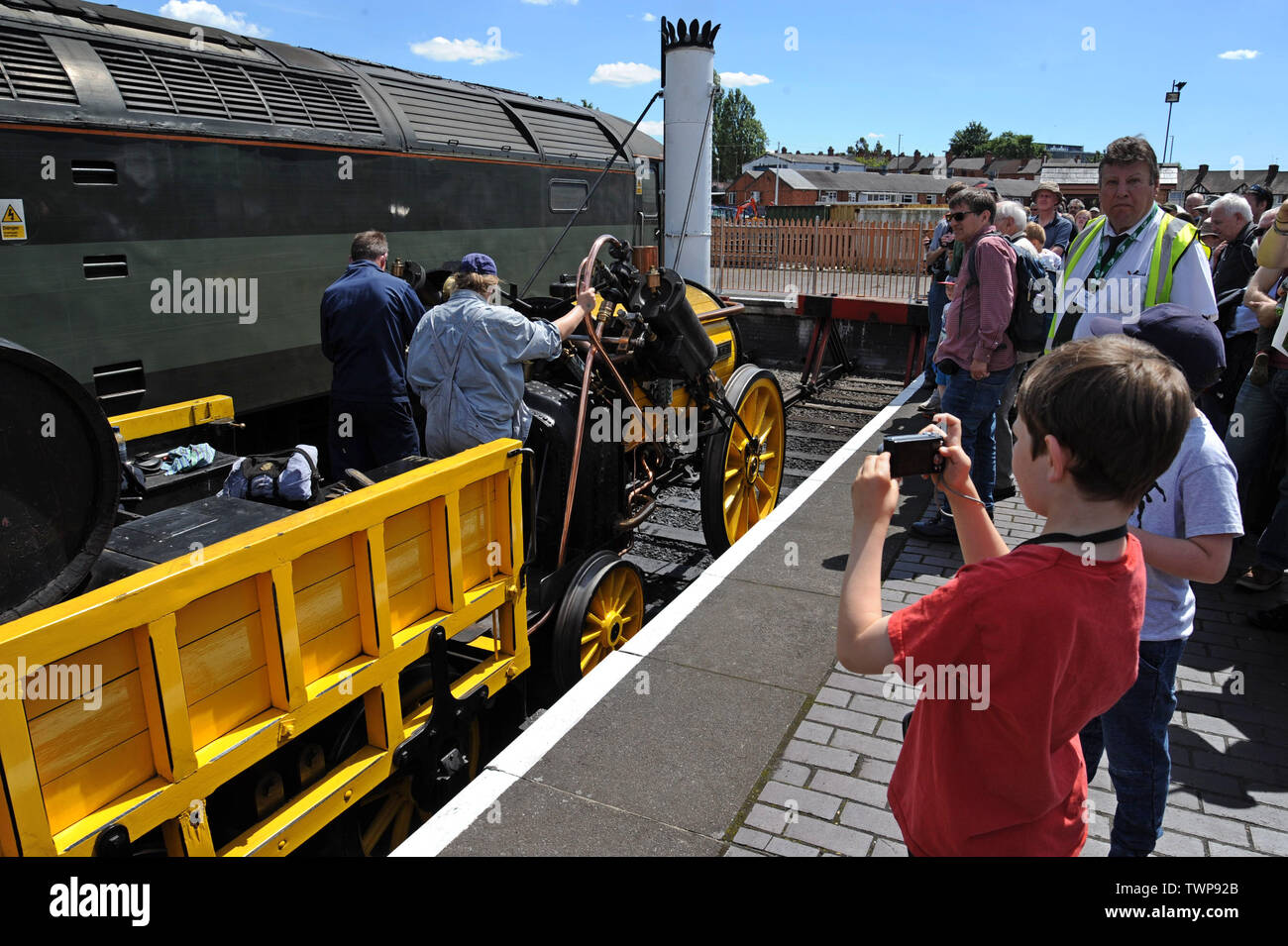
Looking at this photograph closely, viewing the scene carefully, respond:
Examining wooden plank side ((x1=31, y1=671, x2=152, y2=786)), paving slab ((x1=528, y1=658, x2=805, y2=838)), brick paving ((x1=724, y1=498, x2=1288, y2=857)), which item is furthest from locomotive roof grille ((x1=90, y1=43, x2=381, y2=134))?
brick paving ((x1=724, y1=498, x2=1288, y2=857))

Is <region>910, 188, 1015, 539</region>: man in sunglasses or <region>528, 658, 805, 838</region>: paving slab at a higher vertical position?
<region>910, 188, 1015, 539</region>: man in sunglasses

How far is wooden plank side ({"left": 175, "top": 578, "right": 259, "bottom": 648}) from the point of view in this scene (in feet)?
7.12

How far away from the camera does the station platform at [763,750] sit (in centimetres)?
282

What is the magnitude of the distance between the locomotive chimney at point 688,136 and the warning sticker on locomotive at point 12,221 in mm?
6411

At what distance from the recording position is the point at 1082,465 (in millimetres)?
1445

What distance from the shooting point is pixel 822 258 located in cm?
1853

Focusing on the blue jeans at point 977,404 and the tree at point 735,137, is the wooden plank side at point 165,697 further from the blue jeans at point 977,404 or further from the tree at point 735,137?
the tree at point 735,137

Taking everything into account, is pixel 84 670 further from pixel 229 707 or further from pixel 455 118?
pixel 455 118

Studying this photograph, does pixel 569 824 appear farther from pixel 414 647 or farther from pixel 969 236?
pixel 969 236

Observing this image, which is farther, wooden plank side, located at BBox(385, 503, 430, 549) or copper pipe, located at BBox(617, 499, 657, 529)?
copper pipe, located at BBox(617, 499, 657, 529)

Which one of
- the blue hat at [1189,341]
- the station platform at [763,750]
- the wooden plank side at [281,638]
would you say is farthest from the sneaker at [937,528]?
the wooden plank side at [281,638]

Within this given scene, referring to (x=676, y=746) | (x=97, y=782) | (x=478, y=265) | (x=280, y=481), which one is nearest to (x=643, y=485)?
(x=478, y=265)

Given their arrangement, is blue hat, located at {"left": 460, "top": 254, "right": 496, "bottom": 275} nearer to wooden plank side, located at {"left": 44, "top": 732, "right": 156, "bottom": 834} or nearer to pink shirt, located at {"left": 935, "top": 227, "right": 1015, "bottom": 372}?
wooden plank side, located at {"left": 44, "top": 732, "right": 156, "bottom": 834}

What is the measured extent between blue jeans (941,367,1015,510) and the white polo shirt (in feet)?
4.47
